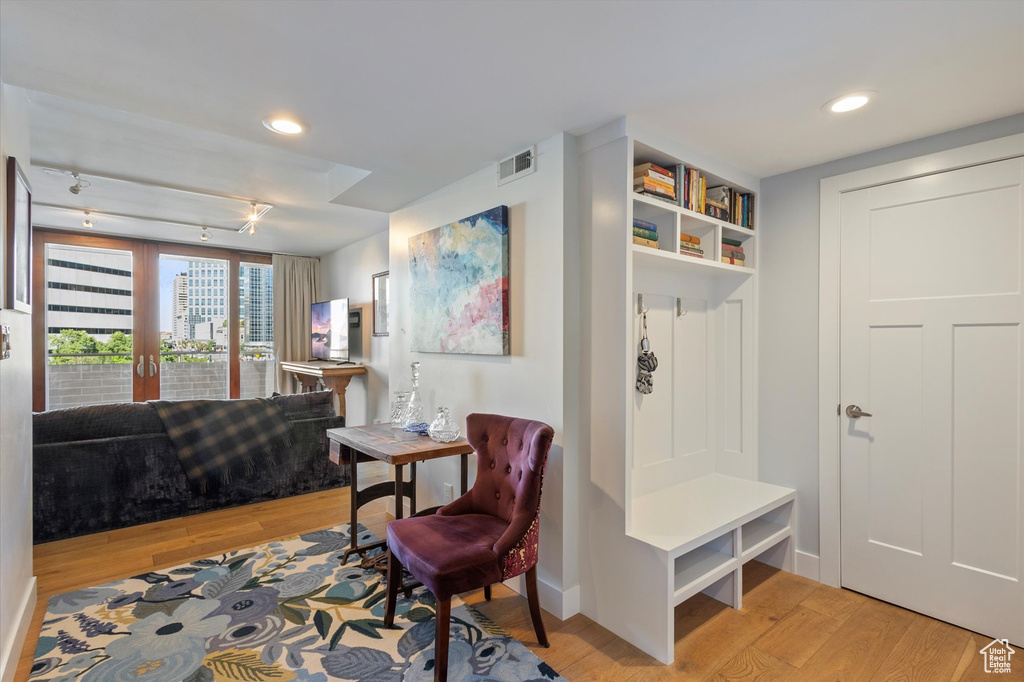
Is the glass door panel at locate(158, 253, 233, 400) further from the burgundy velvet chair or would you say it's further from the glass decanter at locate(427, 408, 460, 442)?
the burgundy velvet chair

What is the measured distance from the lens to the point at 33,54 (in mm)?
1722

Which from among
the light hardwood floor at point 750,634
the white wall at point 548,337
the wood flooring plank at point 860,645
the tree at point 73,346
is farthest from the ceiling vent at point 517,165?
the tree at point 73,346

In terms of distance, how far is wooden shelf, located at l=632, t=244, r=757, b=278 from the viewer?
2.39m

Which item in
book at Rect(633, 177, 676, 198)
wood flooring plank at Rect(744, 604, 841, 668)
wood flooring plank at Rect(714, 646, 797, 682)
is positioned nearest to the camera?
wood flooring plank at Rect(714, 646, 797, 682)

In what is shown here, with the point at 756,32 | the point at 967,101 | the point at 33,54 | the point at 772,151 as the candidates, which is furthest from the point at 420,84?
the point at 967,101

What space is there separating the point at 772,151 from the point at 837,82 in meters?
0.70

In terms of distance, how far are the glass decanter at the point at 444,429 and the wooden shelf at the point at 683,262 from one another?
131cm

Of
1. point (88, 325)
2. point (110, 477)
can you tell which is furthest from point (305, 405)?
point (88, 325)

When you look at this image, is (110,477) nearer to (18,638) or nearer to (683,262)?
(18,638)

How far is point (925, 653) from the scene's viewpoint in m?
2.10

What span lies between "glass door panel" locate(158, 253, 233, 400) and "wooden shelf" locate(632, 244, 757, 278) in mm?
5790

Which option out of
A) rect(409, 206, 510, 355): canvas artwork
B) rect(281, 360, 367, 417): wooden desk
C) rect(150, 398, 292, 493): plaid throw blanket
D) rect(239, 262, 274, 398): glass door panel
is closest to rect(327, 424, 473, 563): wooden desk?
rect(409, 206, 510, 355): canvas artwork

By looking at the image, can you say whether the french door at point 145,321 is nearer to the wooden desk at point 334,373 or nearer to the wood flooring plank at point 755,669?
the wooden desk at point 334,373

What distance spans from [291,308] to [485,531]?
17.9ft
